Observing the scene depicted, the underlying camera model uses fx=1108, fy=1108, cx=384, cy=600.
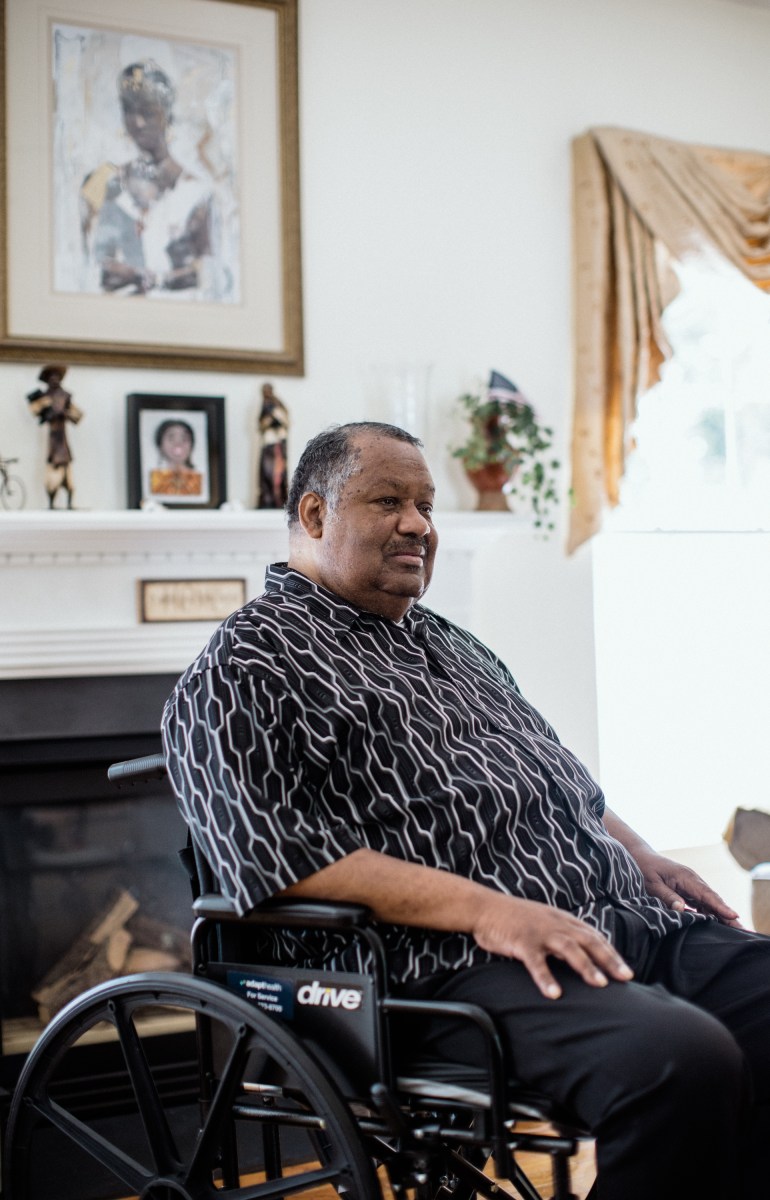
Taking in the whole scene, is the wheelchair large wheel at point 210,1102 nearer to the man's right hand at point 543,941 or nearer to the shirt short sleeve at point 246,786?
the shirt short sleeve at point 246,786

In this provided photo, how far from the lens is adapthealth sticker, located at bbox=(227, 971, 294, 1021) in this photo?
4.38 ft

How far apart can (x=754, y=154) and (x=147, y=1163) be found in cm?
313

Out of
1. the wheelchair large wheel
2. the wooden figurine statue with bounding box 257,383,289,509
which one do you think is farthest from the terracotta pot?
the wheelchair large wheel

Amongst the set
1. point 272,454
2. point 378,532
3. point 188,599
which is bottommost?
point 188,599

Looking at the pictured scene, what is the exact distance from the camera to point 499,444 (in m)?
2.87

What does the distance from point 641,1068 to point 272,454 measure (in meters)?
1.85

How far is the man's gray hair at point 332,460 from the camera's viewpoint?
162 centimetres

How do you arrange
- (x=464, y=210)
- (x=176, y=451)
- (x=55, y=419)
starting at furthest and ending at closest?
(x=464, y=210), (x=176, y=451), (x=55, y=419)

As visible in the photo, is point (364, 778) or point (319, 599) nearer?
point (364, 778)

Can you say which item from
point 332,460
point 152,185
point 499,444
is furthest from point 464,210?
point 332,460

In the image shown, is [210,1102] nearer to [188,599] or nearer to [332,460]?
[332,460]

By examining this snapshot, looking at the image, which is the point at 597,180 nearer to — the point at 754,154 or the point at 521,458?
the point at 754,154

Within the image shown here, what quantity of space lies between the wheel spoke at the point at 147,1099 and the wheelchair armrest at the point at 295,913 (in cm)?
18

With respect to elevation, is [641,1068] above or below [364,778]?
below
